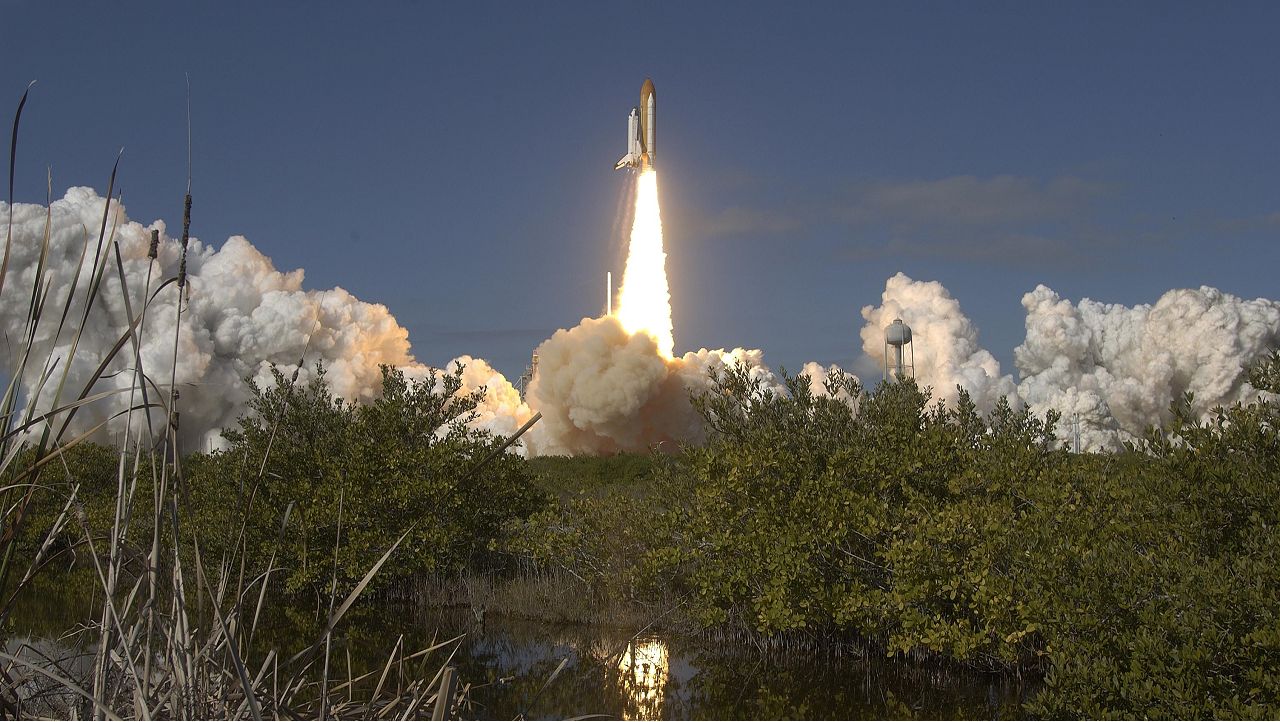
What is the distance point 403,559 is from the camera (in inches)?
562

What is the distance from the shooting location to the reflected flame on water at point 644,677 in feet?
30.3

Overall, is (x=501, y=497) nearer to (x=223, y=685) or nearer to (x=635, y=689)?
(x=635, y=689)

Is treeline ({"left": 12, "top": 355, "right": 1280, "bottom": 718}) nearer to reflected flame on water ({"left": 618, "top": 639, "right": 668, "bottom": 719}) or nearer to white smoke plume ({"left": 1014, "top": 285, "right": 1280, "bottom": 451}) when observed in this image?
reflected flame on water ({"left": 618, "top": 639, "right": 668, "bottom": 719})

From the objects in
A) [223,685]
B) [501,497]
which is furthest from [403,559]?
[223,685]

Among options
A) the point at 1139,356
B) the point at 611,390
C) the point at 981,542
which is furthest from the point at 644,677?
the point at 1139,356

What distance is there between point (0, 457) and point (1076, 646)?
6.17 meters

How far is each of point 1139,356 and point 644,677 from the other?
122ft

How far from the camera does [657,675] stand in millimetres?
10562

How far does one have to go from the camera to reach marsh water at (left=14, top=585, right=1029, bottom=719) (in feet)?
30.1

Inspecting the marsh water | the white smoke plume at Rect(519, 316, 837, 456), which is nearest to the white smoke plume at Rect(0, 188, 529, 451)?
the white smoke plume at Rect(519, 316, 837, 456)

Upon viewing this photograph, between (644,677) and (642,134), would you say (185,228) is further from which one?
(642,134)

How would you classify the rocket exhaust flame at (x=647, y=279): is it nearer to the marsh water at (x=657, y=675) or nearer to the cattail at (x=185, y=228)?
the marsh water at (x=657, y=675)

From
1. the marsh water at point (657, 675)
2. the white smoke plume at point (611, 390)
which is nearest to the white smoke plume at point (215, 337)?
the white smoke plume at point (611, 390)

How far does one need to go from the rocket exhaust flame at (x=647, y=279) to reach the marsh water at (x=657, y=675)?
23.5 metres
